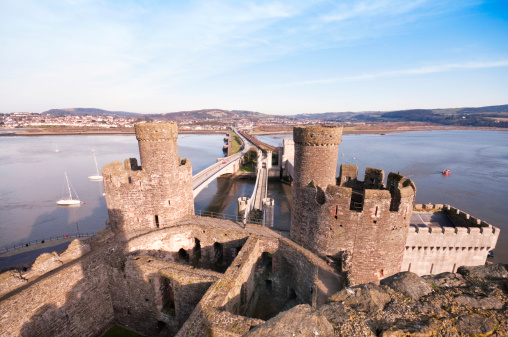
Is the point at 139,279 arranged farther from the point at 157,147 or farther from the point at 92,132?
the point at 92,132

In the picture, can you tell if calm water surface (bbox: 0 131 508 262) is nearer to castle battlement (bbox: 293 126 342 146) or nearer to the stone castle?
the stone castle

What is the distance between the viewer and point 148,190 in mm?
14773

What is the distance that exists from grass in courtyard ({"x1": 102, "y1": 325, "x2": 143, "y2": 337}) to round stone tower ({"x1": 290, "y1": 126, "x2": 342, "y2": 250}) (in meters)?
10.7

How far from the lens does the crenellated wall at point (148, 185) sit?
14195 mm

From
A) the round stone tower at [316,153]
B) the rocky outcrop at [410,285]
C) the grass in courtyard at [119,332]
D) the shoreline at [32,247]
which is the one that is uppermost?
the round stone tower at [316,153]

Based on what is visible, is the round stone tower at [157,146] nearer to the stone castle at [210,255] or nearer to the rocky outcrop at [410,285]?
the stone castle at [210,255]

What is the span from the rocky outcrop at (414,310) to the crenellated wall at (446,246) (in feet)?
45.6

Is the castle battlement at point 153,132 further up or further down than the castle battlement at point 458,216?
further up

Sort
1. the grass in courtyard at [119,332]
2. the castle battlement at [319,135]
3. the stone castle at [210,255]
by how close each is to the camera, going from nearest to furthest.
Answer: the stone castle at [210,255]
the castle battlement at [319,135]
the grass in courtyard at [119,332]

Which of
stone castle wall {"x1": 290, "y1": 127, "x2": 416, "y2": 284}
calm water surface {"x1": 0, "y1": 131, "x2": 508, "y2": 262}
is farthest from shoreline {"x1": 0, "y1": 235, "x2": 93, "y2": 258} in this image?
stone castle wall {"x1": 290, "y1": 127, "x2": 416, "y2": 284}

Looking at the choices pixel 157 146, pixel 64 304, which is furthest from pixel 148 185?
pixel 64 304

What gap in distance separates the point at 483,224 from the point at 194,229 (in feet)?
66.2

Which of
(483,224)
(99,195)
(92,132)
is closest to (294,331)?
(483,224)

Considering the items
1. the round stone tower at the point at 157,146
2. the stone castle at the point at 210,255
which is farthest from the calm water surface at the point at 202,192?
the round stone tower at the point at 157,146
